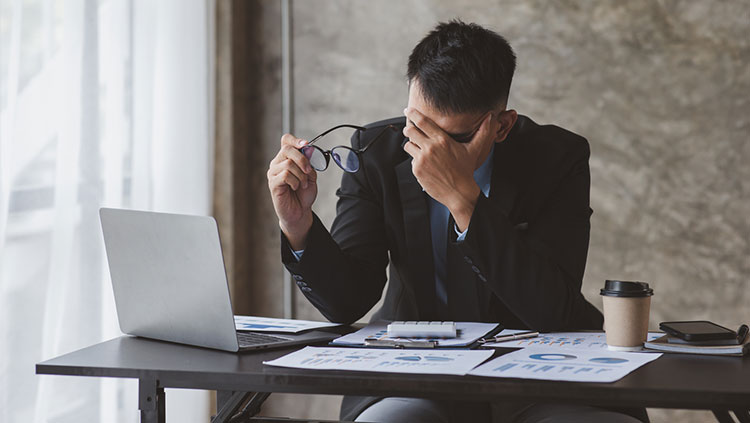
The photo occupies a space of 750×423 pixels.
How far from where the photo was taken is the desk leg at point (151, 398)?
3.75 ft

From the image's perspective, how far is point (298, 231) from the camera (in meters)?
1.52

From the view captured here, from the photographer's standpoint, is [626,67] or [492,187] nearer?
[492,187]

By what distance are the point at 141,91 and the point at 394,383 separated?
65.0 inches

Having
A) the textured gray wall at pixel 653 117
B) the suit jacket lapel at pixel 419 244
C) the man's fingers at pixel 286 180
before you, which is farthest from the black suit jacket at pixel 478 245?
the textured gray wall at pixel 653 117

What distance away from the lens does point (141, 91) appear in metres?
2.39

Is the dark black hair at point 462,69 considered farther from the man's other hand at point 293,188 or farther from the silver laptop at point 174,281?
the silver laptop at point 174,281

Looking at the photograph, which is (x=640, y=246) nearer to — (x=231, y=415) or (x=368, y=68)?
(x=368, y=68)

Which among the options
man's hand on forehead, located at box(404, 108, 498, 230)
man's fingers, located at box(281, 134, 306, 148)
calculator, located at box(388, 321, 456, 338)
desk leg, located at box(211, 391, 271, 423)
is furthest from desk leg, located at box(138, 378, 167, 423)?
man's hand on forehead, located at box(404, 108, 498, 230)

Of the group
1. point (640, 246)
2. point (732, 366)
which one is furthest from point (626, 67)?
point (732, 366)

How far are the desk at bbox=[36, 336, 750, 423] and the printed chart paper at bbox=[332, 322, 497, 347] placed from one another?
0.09 m

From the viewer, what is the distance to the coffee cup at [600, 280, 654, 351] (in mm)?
1225

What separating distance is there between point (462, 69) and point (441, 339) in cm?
58

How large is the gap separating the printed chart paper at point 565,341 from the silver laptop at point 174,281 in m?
0.32

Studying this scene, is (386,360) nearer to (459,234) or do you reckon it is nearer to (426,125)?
(459,234)
